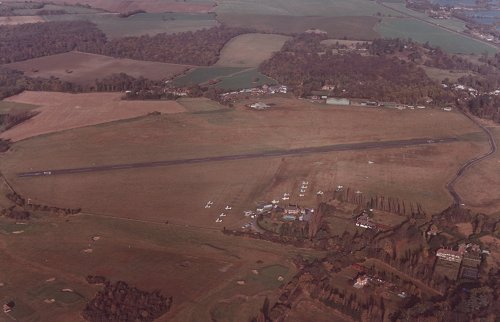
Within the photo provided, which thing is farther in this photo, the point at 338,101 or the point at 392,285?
the point at 338,101

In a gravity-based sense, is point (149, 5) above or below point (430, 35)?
above

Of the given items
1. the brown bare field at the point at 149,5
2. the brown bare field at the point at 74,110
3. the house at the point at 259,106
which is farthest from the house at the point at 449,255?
the brown bare field at the point at 149,5

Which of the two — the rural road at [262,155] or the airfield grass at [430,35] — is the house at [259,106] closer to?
the rural road at [262,155]

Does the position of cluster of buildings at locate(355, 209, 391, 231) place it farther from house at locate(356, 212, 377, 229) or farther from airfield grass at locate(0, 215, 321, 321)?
airfield grass at locate(0, 215, 321, 321)

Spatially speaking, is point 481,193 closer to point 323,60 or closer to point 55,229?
point 55,229

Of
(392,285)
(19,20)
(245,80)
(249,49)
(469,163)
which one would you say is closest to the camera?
(392,285)

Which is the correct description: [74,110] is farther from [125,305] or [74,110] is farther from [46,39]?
[46,39]

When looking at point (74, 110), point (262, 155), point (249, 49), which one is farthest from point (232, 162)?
point (249, 49)

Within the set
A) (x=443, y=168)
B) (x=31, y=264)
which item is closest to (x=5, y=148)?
(x=31, y=264)
